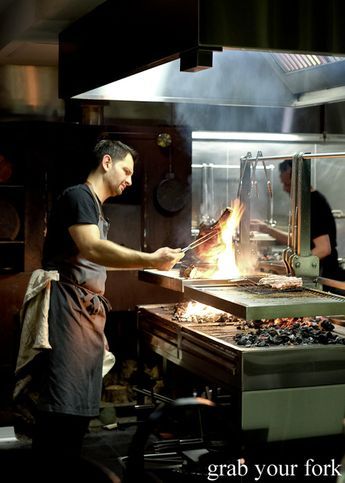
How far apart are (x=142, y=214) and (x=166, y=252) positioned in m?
2.96

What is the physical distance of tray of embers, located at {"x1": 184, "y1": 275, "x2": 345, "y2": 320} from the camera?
3.73m

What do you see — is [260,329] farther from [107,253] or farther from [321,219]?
[321,219]

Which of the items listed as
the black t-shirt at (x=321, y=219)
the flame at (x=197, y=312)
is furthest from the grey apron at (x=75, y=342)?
the black t-shirt at (x=321, y=219)

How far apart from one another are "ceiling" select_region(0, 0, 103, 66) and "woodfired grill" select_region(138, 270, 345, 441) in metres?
2.19

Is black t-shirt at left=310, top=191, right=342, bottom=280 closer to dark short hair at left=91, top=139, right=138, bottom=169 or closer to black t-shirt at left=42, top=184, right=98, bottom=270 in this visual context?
dark short hair at left=91, top=139, right=138, bottom=169

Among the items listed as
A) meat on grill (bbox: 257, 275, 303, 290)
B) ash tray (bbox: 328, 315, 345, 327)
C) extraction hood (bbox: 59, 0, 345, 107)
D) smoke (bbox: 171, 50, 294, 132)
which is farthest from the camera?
smoke (bbox: 171, 50, 294, 132)

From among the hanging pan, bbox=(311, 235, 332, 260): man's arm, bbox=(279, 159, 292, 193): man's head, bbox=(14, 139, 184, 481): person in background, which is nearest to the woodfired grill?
bbox=(14, 139, 184, 481): person in background

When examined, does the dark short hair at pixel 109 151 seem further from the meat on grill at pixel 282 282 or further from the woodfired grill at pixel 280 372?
the meat on grill at pixel 282 282

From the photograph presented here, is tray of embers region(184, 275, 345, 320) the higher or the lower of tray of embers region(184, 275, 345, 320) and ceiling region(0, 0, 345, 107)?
the lower

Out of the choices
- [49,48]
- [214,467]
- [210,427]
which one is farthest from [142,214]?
[214,467]

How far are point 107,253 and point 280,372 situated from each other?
3.69ft

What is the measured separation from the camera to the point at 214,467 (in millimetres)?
4234

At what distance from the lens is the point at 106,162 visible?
4.66 meters

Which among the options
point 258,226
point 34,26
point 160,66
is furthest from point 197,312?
point 258,226
